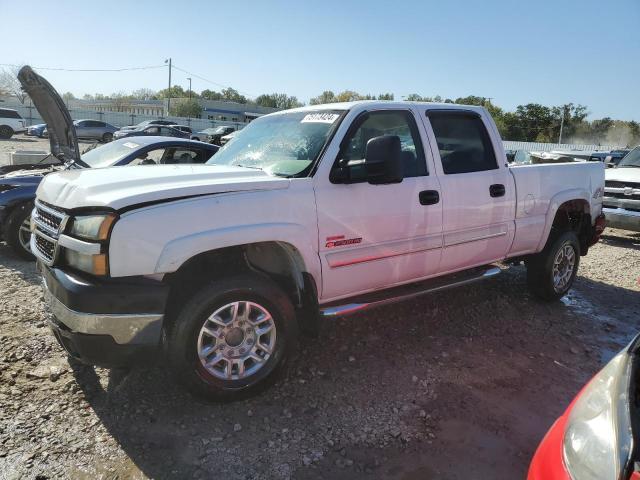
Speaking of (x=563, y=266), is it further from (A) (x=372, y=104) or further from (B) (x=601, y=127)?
(B) (x=601, y=127)

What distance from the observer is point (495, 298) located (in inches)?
213

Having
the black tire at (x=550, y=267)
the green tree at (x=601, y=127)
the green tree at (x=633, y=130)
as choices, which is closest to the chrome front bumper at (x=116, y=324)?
the black tire at (x=550, y=267)

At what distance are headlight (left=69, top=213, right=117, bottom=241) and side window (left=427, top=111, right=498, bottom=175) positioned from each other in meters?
2.65

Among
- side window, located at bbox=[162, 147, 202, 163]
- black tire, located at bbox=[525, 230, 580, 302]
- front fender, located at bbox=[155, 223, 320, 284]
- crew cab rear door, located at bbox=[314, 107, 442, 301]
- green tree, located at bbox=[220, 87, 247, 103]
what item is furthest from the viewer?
green tree, located at bbox=[220, 87, 247, 103]

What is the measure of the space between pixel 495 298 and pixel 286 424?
3316mm

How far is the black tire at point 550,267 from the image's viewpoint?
5.08 meters

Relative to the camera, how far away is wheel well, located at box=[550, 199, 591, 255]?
5.24 meters

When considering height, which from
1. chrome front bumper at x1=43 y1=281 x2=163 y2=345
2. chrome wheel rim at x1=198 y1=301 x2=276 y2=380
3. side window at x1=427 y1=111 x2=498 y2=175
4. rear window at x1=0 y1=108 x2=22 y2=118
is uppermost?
rear window at x1=0 y1=108 x2=22 y2=118

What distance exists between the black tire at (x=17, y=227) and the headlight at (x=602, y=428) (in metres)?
6.19

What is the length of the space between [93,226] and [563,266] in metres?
4.78

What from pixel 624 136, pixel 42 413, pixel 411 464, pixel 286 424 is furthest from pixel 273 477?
pixel 624 136

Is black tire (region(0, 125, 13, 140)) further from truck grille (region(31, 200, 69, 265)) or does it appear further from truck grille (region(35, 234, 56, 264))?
truck grille (region(35, 234, 56, 264))

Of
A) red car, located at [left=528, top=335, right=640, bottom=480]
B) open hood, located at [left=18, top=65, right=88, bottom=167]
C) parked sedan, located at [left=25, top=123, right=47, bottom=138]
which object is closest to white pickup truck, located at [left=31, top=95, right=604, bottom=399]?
red car, located at [left=528, top=335, right=640, bottom=480]

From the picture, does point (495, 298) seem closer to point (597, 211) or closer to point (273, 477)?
point (597, 211)
